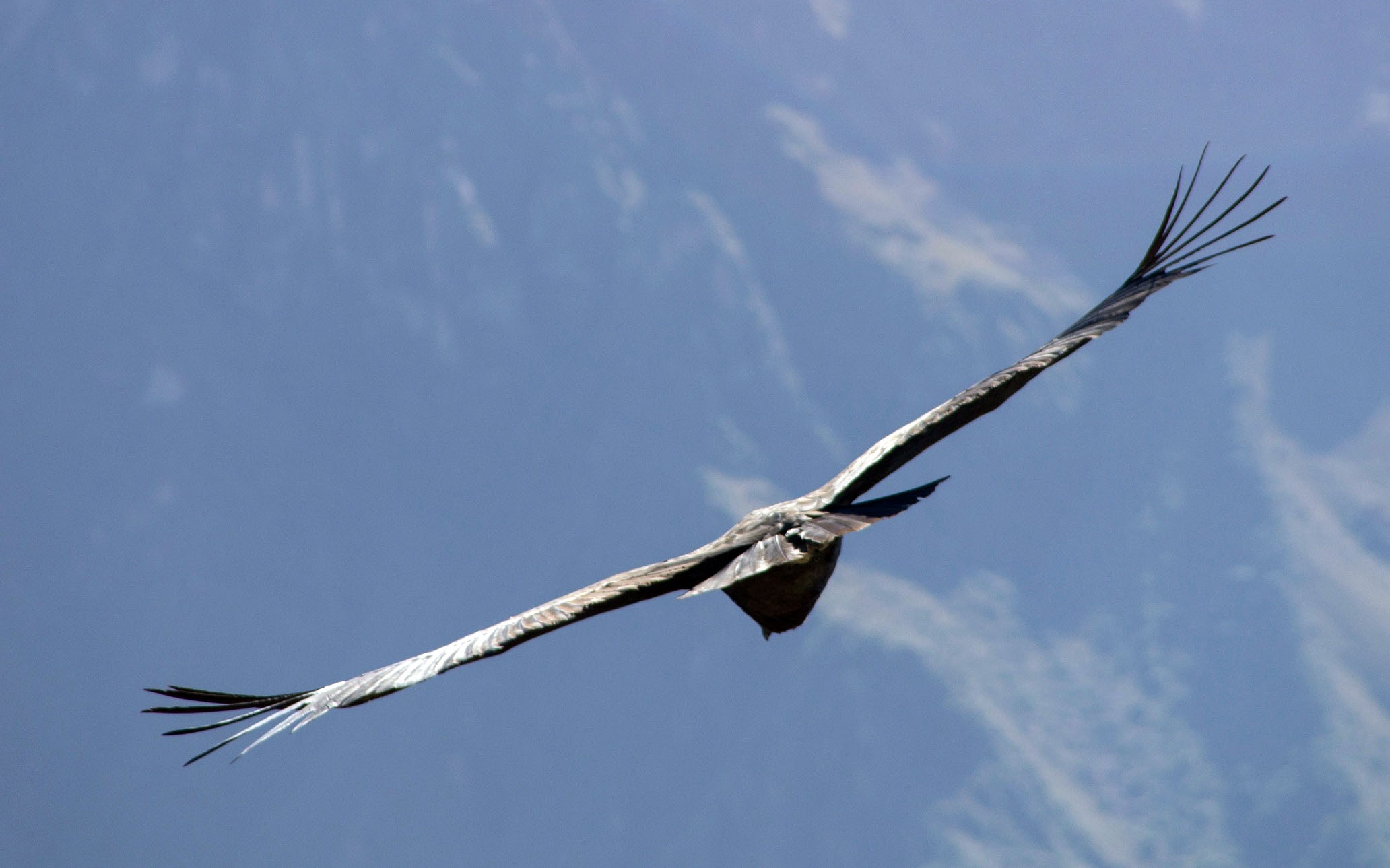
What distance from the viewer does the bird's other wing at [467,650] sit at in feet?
29.7

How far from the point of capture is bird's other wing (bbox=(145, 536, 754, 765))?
9.06 meters

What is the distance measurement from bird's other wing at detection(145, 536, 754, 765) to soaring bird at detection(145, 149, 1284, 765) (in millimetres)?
12

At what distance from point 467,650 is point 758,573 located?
2.26 meters

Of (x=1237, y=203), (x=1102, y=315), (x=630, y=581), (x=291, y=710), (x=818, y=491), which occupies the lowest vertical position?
(x=291, y=710)

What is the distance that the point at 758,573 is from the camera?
31.4 ft

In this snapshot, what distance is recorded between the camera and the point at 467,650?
922 cm

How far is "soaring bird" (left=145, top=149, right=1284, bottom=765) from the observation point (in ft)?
30.4

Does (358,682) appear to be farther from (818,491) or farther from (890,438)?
(890,438)

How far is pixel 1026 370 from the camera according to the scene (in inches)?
470

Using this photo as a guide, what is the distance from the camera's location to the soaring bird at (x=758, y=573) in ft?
30.4

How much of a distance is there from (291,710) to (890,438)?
231 inches

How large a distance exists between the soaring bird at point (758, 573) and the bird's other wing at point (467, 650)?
0.01 metres

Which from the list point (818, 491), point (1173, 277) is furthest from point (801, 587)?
point (1173, 277)

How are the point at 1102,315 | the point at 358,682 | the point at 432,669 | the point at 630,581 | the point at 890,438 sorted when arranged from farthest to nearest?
the point at 1102,315 < the point at 890,438 < the point at 630,581 < the point at 358,682 < the point at 432,669
